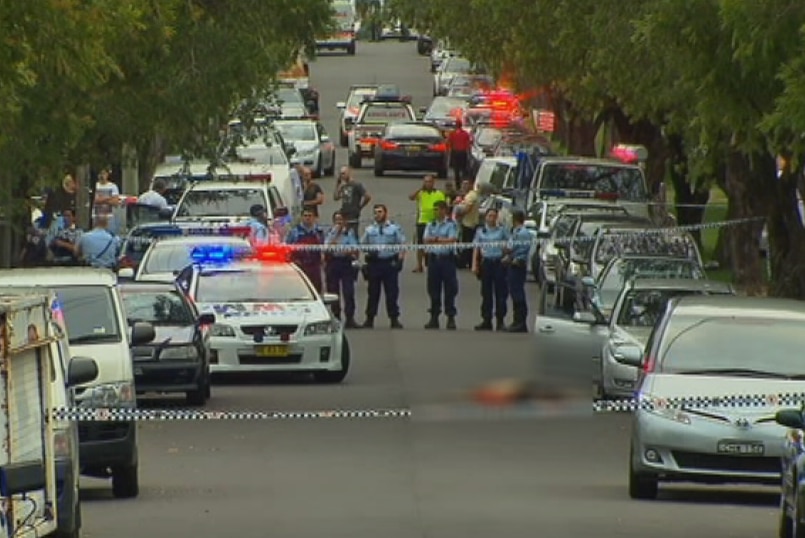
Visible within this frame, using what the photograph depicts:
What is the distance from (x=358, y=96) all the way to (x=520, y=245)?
4127cm

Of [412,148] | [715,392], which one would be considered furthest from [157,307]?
[412,148]

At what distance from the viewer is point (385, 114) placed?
6794 centimetres

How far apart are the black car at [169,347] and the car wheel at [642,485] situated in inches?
310

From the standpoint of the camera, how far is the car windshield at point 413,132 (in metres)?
62.9

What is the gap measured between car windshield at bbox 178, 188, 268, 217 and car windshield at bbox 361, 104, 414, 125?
1133 inches

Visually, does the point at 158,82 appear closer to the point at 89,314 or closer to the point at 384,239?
the point at 384,239

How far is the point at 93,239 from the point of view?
32188 millimetres

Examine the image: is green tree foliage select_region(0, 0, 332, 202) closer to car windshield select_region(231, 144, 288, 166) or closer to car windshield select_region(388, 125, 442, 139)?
car windshield select_region(231, 144, 288, 166)

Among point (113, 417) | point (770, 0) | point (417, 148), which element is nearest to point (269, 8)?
point (770, 0)

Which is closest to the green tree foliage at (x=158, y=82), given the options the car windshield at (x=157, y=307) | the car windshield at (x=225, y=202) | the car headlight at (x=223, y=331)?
the car windshield at (x=157, y=307)

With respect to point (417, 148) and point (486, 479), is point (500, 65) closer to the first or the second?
point (417, 148)

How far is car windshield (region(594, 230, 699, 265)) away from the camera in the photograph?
3350 cm

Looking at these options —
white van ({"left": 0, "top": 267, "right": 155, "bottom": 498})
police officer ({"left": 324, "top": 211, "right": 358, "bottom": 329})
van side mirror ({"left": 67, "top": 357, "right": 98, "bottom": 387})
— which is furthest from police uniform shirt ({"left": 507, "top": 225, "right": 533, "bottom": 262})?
van side mirror ({"left": 67, "top": 357, "right": 98, "bottom": 387})

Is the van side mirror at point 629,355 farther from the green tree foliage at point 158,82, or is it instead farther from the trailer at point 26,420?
the trailer at point 26,420
